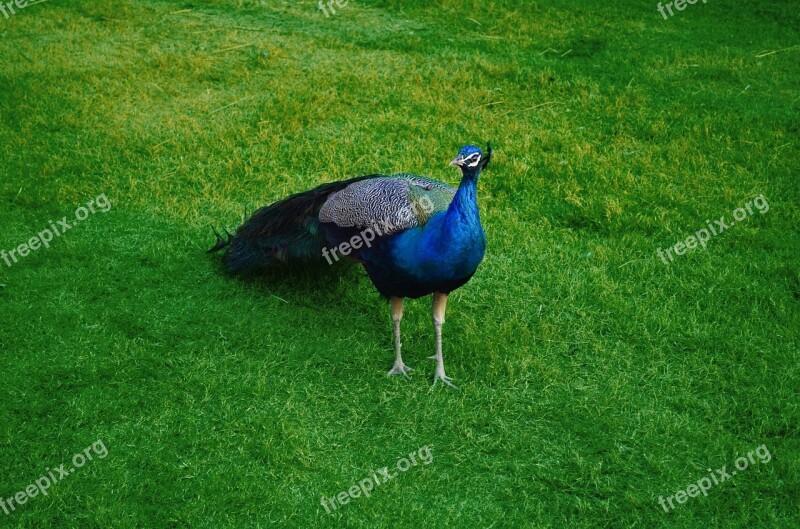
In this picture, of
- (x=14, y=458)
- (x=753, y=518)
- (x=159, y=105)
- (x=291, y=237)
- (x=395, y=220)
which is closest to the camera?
(x=753, y=518)

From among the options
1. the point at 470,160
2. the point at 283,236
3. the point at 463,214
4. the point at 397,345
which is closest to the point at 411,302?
the point at 397,345

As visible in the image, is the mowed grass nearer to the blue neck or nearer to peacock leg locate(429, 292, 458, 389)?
peacock leg locate(429, 292, 458, 389)

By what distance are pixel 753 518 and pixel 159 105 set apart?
17.5 feet

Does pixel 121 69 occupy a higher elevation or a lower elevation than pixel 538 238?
higher

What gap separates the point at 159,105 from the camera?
661cm

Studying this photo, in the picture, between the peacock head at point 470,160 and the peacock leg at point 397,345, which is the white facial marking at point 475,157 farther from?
the peacock leg at point 397,345

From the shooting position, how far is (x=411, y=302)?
4.61 m

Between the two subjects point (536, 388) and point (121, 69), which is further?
point (121, 69)

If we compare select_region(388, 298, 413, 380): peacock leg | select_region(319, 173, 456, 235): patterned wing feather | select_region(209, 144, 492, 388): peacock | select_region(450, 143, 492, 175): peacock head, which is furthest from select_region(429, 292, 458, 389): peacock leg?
select_region(450, 143, 492, 175): peacock head

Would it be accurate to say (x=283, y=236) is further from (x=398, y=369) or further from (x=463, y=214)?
(x=463, y=214)

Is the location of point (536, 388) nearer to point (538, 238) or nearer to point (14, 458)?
point (538, 238)

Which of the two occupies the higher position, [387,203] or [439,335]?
[387,203]

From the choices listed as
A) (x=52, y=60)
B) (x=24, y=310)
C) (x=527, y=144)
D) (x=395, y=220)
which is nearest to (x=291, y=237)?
(x=395, y=220)

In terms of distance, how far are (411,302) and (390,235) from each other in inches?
35.9
